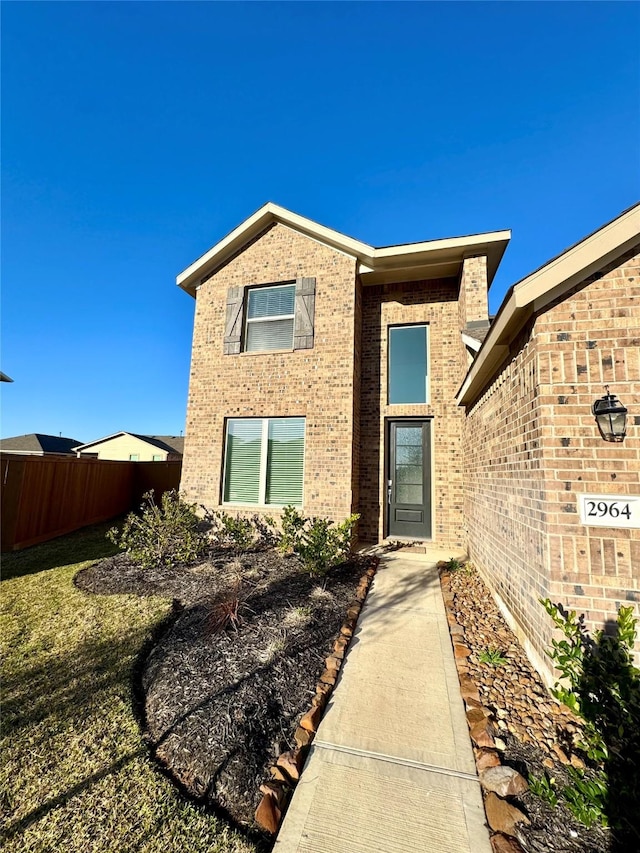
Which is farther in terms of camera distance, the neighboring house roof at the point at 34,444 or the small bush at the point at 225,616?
the neighboring house roof at the point at 34,444

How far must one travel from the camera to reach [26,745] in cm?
232

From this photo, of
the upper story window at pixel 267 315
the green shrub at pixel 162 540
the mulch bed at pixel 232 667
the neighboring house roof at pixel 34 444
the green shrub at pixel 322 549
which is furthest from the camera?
the neighboring house roof at pixel 34 444

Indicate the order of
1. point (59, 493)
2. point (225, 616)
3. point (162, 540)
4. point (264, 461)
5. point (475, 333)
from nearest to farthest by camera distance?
point (225, 616) < point (475, 333) < point (162, 540) < point (264, 461) < point (59, 493)

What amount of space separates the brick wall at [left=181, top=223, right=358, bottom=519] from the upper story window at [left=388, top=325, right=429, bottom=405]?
3.62ft

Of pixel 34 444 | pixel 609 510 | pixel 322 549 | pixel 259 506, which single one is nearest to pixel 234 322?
pixel 259 506

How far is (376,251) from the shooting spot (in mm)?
7172

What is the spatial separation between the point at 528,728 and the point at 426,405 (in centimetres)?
575

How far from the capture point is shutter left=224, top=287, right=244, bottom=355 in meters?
7.92

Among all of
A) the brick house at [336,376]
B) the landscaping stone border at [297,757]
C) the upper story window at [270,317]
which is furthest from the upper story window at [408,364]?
the landscaping stone border at [297,757]

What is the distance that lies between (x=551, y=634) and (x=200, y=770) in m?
2.66

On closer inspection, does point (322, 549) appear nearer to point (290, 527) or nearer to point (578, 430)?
point (290, 527)

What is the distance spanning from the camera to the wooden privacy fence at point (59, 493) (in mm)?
7129

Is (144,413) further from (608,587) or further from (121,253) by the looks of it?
(608,587)

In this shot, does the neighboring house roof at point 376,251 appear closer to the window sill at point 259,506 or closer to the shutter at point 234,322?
the shutter at point 234,322
